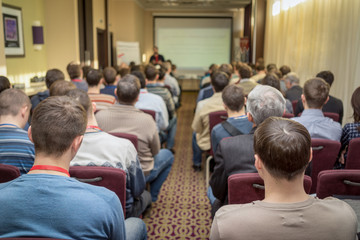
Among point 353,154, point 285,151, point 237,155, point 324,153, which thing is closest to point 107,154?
point 237,155

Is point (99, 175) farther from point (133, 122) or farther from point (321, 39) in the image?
point (321, 39)

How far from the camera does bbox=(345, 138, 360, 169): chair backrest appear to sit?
2193 millimetres

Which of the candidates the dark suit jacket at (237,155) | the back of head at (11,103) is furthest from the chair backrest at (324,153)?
the back of head at (11,103)

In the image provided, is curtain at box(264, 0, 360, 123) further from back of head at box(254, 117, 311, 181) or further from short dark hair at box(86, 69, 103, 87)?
short dark hair at box(86, 69, 103, 87)

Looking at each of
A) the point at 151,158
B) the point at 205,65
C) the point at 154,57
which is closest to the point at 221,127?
the point at 151,158

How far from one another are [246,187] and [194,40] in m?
14.1

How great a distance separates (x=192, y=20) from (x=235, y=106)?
1280 centimetres

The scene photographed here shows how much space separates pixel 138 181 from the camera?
2264mm

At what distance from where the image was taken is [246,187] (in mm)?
1625

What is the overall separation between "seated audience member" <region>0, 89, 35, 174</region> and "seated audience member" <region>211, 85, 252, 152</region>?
128 centimetres

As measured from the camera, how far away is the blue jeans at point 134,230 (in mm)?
1747

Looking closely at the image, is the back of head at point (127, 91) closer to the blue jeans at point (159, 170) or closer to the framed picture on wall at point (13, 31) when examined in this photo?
the blue jeans at point (159, 170)

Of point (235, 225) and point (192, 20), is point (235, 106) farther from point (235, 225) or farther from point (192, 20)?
point (192, 20)

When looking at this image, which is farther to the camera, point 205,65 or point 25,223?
point 205,65
